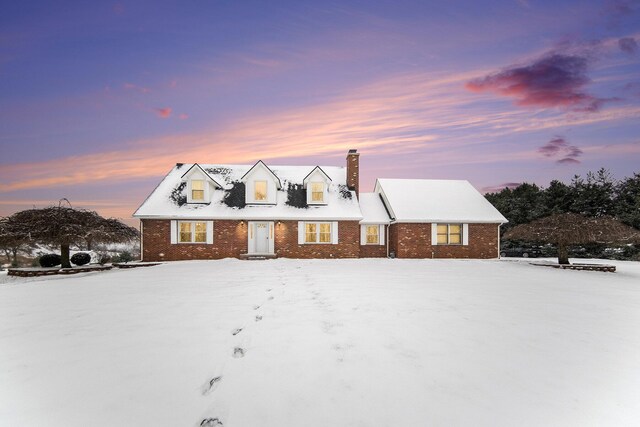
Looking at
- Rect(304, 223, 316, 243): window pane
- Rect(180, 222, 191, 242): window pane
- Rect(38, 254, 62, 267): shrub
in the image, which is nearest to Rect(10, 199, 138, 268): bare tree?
Rect(38, 254, 62, 267): shrub

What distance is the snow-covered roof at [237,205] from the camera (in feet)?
69.3

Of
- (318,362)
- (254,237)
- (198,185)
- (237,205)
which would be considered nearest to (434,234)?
(254,237)

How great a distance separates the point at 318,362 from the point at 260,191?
18713mm

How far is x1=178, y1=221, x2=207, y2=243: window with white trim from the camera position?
21078 mm

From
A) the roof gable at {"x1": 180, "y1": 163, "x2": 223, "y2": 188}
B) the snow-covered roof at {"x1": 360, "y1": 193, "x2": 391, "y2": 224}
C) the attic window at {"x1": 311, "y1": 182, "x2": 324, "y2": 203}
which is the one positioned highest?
the roof gable at {"x1": 180, "y1": 163, "x2": 223, "y2": 188}

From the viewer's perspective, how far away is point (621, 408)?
3.73 metres

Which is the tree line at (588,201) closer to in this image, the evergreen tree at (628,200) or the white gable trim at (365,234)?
the evergreen tree at (628,200)

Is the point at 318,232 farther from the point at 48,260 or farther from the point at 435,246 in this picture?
the point at 48,260

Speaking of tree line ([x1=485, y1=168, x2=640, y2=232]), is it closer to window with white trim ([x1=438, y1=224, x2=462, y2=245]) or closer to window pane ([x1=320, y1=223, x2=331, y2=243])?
window with white trim ([x1=438, y1=224, x2=462, y2=245])

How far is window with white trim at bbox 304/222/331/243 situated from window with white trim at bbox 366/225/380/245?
331cm

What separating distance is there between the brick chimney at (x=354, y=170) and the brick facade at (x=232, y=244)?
3.23 meters

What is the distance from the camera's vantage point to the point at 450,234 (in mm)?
23562

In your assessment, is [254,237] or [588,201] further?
[588,201]

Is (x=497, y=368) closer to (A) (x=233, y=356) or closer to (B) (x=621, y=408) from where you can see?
(B) (x=621, y=408)
